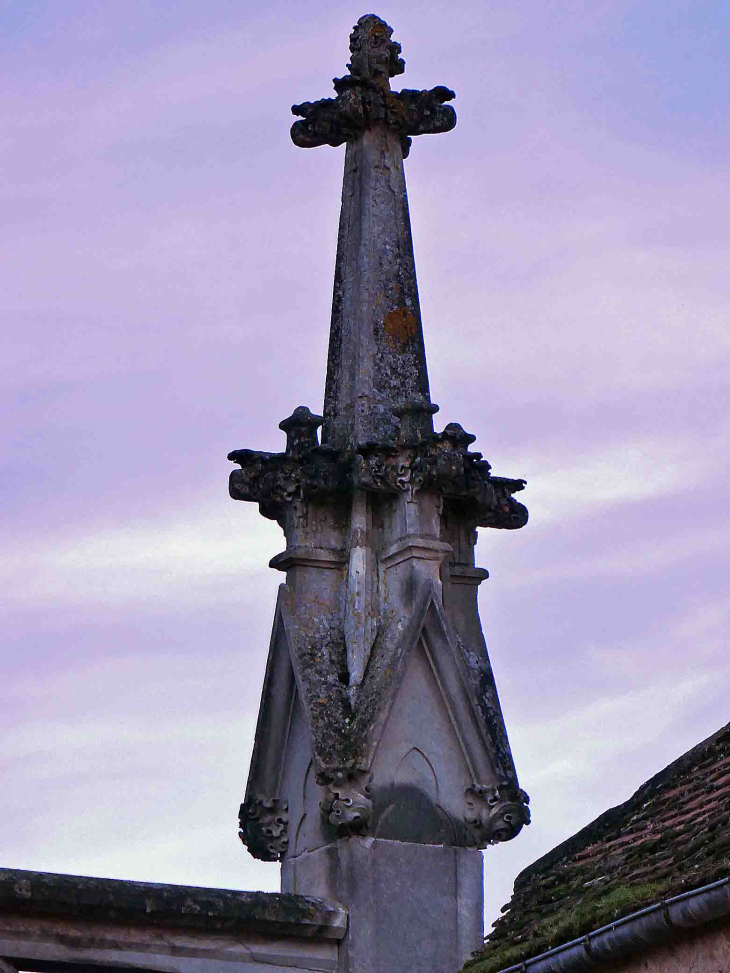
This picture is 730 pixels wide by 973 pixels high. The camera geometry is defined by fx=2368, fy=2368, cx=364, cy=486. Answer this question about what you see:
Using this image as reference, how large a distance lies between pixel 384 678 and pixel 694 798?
1842 mm

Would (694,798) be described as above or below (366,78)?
below

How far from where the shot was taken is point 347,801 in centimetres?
1202

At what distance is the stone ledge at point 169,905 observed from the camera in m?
11.1

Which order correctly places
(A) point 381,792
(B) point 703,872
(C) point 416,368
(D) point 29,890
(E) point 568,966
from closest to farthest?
(B) point 703,872
(E) point 568,966
(D) point 29,890
(A) point 381,792
(C) point 416,368

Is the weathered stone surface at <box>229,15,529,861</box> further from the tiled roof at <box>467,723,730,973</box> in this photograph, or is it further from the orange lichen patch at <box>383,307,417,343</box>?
the tiled roof at <box>467,723,730,973</box>

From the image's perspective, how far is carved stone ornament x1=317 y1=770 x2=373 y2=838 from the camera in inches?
472

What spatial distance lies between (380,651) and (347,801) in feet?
3.04

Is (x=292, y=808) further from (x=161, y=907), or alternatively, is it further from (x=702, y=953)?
(x=702, y=953)

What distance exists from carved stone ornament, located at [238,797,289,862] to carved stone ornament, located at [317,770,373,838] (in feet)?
1.81

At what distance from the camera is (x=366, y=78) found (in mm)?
14172

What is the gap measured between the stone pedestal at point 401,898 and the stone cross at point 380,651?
0.03ft

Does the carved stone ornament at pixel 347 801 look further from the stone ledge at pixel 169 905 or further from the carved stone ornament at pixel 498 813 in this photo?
the carved stone ornament at pixel 498 813

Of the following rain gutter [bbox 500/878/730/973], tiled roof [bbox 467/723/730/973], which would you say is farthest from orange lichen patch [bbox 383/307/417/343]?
rain gutter [bbox 500/878/730/973]

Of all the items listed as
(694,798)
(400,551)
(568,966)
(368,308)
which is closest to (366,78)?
(368,308)
